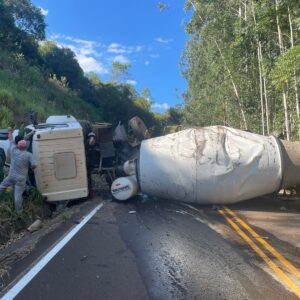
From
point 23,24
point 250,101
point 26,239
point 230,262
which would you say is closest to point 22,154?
point 26,239

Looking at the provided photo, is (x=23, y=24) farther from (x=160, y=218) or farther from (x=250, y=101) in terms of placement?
(x=160, y=218)

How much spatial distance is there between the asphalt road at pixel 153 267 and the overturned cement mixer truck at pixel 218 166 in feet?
7.16

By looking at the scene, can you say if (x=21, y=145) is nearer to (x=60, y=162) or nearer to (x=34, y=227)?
(x=60, y=162)

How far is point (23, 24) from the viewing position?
1775 inches

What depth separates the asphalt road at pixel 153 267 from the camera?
516cm

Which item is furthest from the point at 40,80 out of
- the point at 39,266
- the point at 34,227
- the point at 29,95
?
the point at 39,266

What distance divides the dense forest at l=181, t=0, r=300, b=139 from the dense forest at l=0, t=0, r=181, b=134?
1042 centimetres

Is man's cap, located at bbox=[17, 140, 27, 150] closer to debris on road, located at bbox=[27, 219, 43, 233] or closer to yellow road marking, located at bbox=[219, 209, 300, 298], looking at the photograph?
debris on road, located at bbox=[27, 219, 43, 233]

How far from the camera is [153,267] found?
20.2ft

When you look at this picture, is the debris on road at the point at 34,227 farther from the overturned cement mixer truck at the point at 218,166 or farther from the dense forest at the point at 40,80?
the dense forest at the point at 40,80

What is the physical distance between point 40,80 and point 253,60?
17715mm

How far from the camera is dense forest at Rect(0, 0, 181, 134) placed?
26562 millimetres

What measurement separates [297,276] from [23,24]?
145 ft

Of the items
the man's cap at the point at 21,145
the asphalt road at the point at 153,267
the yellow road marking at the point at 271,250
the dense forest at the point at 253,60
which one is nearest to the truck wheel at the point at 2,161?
the man's cap at the point at 21,145
